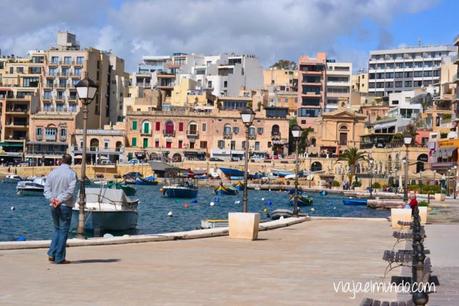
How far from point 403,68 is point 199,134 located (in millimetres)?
54148

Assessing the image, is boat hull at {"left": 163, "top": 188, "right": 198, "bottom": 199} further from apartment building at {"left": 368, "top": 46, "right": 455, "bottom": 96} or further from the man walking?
apartment building at {"left": 368, "top": 46, "right": 455, "bottom": 96}

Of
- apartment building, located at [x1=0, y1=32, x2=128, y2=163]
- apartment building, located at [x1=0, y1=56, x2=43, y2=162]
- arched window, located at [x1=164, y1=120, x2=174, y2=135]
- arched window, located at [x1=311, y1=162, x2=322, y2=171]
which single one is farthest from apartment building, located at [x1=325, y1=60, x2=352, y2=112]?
apartment building, located at [x1=0, y1=56, x2=43, y2=162]

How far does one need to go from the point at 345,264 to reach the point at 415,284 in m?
6.79

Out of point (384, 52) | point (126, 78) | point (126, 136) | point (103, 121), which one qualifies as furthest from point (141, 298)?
point (384, 52)

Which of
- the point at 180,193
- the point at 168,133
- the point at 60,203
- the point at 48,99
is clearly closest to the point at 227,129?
the point at 168,133

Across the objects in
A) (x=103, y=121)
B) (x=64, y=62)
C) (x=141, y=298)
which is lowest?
(x=141, y=298)

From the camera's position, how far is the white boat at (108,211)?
3766 centimetres

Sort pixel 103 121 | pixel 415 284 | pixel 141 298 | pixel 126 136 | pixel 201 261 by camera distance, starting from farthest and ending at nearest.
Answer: pixel 103 121 < pixel 126 136 < pixel 201 261 < pixel 141 298 < pixel 415 284

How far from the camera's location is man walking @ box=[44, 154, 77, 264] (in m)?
14.6

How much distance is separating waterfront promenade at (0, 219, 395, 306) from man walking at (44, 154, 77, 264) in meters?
0.29

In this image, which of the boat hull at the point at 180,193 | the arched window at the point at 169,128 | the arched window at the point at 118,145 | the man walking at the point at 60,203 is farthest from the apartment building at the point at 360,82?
the man walking at the point at 60,203

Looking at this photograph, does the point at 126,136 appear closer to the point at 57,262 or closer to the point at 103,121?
the point at 103,121

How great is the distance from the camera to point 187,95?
481 feet

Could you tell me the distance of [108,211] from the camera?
37.8m
